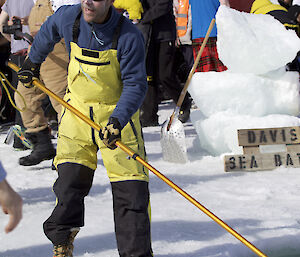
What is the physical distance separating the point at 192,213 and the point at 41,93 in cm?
225

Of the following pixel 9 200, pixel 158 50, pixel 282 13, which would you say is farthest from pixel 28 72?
pixel 158 50

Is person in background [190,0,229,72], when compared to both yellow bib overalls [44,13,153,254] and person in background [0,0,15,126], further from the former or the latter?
person in background [0,0,15,126]

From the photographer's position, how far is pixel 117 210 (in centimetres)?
288

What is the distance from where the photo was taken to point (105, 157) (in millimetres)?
2891

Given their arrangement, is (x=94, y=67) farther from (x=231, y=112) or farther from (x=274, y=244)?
(x=231, y=112)

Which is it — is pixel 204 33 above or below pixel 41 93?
above

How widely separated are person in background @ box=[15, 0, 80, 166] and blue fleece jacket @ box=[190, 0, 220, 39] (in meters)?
1.68

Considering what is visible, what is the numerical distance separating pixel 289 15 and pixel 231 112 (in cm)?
140

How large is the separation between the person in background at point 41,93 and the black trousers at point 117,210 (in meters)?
2.19

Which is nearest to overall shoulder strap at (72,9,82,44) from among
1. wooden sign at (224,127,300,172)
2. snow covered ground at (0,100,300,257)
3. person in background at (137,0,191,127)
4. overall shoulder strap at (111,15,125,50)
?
overall shoulder strap at (111,15,125,50)

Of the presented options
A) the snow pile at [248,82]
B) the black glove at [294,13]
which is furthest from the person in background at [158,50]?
the snow pile at [248,82]

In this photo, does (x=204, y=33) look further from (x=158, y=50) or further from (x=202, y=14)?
(x=158, y=50)

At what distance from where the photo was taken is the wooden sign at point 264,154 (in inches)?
204

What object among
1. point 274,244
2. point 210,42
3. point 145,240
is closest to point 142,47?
point 145,240
